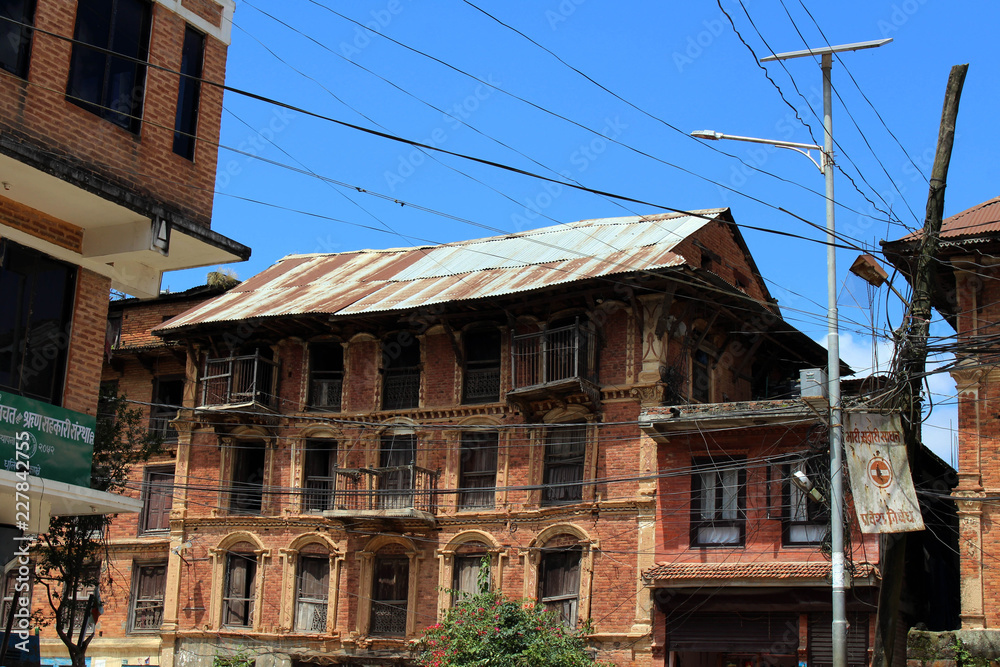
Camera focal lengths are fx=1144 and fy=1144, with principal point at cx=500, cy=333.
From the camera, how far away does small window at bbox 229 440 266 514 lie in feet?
110

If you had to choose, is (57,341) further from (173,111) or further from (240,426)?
(240,426)

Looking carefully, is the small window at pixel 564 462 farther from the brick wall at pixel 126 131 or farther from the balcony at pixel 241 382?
the brick wall at pixel 126 131

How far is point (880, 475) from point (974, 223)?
9884mm

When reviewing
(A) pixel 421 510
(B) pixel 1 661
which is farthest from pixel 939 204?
(A) pixel 421 510

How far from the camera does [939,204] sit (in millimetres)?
16156

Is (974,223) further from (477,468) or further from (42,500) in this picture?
(42,500)

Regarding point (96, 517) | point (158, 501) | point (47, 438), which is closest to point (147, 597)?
point (158, 501)

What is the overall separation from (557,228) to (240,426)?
11161mm

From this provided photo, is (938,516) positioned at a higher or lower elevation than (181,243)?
lower

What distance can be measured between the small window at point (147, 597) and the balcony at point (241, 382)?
18.6 ft

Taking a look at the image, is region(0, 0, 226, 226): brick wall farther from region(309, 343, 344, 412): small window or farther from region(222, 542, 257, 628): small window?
region(222, 542, 257, 628): small window

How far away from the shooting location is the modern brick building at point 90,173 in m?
13.4

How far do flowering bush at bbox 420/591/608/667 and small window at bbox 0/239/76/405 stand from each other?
12.0 meters

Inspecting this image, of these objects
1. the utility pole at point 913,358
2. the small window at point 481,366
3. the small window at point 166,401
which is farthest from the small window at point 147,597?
the utility pole at point 913,358
